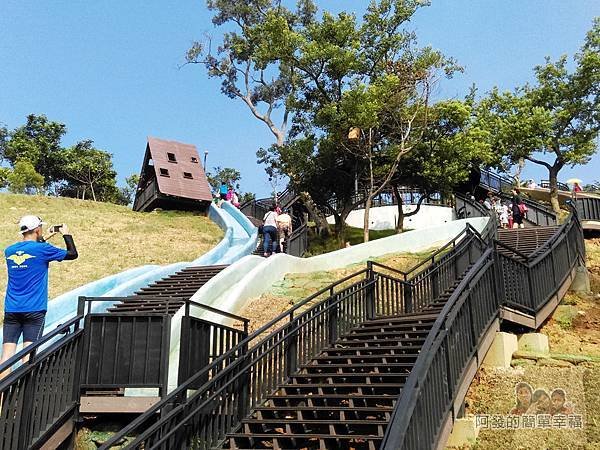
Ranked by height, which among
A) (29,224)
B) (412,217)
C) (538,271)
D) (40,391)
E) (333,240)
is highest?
(412,217)

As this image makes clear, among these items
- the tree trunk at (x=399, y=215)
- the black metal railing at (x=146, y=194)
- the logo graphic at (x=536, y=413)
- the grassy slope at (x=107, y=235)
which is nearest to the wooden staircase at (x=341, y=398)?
the logo graphic at (x=536, y=413)

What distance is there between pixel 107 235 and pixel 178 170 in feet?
36.2

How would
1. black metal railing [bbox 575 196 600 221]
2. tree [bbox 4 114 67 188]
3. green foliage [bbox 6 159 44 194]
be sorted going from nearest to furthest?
black metal railing [bbox 575 196 600 221]
green foliage [bbox 6 159 44 194]
tree [bbox 4 114 67 188]

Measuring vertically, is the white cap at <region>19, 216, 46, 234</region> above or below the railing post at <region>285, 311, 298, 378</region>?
above

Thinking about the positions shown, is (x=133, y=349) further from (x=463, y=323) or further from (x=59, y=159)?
(x=59, y=159)

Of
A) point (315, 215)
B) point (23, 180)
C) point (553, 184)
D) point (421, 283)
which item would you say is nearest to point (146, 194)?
point (23, 180)

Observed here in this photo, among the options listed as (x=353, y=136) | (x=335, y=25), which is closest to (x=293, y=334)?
(x=353, y=136)

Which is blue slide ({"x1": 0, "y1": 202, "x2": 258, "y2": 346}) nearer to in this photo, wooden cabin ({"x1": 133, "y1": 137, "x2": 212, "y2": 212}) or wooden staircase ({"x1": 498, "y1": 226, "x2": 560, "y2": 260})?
wooden cabin ({"x1": 133, "y1": 137, "x2": 212, "y2": 212})

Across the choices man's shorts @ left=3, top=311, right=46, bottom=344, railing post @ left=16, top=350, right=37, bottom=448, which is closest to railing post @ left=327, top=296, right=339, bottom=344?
man's shorts @ left=3, top=311, right=46, bottom=344

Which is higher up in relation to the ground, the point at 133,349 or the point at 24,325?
the point at 24,325

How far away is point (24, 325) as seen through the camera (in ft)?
21.4

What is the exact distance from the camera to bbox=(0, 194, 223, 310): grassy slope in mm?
16234

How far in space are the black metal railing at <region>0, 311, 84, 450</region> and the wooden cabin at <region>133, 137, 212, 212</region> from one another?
78.0ft

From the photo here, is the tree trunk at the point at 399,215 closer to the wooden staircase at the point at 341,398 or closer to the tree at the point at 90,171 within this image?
the wooden staircase at the point at 341,398
